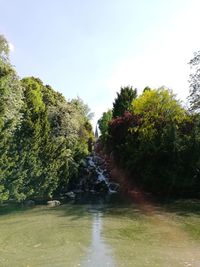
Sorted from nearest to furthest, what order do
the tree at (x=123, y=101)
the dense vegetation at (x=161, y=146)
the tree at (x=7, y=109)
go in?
1. the tree at (x=7, y=109)
2. the dense vegetation at (x=161, y=146)
3. the tree at (x=123, y=101)

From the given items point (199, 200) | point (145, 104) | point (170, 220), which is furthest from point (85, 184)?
point (170, 220)

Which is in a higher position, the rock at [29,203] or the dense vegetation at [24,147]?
the dense vegetation at [24,147]

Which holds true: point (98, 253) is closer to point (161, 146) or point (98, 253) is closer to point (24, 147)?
point (24, 147)

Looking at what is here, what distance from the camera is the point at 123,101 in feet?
233

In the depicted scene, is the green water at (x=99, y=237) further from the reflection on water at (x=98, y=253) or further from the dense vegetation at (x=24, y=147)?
the dense vegetation at (x=24, y=147)

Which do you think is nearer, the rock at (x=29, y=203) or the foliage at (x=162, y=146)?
the rock at (x=29, y=203)

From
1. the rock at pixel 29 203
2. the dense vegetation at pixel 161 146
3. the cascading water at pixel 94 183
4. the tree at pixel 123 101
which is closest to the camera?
the rock at pixel 29 203

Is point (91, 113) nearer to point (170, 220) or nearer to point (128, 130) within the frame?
point (128, 130)

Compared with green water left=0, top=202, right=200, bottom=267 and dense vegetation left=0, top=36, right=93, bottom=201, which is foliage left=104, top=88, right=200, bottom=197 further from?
green water left=0, top=202, right=200, bottom=267

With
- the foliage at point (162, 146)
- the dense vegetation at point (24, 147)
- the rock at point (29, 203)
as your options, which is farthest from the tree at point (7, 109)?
the foliage at point (162, 146)

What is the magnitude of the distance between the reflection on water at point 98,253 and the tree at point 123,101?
1911 inches

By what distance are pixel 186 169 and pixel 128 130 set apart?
1037 centimetres

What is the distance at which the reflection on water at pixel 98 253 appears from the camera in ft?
47.6

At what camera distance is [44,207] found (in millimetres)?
34250
